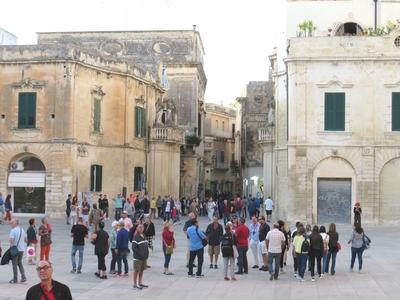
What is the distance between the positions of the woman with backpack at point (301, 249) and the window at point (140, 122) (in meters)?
24.5

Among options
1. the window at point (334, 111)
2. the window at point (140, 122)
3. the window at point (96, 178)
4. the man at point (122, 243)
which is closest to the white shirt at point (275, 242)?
the man at point (122, 243)

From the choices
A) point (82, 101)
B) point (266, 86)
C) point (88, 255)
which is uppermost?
point (266, 86)

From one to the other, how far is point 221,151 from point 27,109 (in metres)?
43.4

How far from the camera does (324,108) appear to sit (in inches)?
1288

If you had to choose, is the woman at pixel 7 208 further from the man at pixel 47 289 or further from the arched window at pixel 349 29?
the man at pixel 47 289

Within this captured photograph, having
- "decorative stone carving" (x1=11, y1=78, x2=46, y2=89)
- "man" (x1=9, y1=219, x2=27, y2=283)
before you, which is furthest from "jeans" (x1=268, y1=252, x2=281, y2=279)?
"decorative stone carving" (x1=11, y1=78, x2=46, y2=89)

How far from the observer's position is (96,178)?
1455 inches

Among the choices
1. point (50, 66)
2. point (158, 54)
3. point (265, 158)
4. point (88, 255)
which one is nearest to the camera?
point (88, 255)

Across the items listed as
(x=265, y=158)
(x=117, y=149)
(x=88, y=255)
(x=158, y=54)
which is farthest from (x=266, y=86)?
(x=88, y=255)

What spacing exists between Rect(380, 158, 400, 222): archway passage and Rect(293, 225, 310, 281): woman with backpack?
16725mm

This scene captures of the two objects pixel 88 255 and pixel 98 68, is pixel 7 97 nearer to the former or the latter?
pixel 98 68

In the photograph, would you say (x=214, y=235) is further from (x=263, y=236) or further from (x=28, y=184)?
(x=28, y=184)

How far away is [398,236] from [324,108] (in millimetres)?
7756

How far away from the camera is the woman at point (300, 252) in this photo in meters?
16.5
